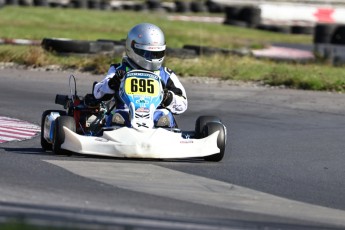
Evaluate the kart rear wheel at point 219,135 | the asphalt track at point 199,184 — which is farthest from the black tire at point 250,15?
the kart rear wheel at point 219,135

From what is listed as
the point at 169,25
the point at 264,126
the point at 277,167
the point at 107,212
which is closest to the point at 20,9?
the point at 169,25

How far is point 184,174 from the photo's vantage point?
26.6 ft

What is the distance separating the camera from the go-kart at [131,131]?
859cm

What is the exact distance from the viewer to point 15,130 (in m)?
10.6

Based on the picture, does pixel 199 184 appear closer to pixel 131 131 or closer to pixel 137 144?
pixel 137 144

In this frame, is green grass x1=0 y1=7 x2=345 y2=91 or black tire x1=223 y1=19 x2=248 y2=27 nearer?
green grass x1=0 y1=7 x2=345 y2=91

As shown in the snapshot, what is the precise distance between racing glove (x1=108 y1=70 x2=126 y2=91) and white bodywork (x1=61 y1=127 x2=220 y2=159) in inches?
27.8

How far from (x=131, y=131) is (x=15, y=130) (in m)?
2.25

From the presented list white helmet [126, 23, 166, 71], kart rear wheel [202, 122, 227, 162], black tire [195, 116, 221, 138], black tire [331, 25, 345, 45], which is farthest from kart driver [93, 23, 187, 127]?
black tire [331, 25, 345, 45]

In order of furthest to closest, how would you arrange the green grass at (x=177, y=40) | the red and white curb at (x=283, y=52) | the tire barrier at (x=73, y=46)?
the red and white curb at (x=283, y=52) → the tire barrier at (x=73, y=46) → the green grass at (x=177, y=40)

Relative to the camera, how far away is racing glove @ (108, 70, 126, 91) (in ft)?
30.5

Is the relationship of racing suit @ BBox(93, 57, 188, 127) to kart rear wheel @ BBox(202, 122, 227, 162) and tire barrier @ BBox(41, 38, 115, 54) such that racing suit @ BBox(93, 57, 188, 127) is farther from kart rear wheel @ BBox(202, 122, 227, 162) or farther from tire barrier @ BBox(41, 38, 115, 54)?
tire barrier @ BBox(41, 38, 115, 54)

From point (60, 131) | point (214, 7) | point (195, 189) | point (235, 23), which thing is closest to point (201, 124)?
point (60, 131)

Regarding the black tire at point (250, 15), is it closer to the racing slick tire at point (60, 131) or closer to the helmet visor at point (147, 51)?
the helmet visor at point (147, 51)
